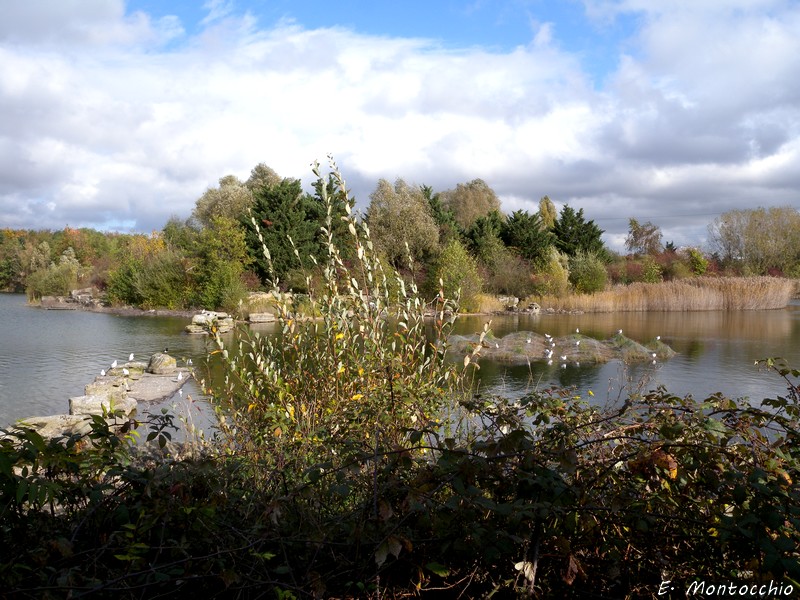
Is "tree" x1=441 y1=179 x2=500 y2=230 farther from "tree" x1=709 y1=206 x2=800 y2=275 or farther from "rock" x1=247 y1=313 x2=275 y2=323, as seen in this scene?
"rock" x1=247 y1=313 x2=275 y2=323

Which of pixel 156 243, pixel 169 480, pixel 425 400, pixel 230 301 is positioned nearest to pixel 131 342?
pixel 230 301

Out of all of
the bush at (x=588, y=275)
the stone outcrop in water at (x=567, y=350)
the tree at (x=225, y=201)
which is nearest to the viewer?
the stone outcrop in water at (x=567, y=350)

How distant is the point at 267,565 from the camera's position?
2.05 m

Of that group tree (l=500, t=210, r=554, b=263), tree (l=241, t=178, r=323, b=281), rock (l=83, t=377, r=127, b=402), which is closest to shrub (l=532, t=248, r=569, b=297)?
tree (l=500, t=210, r=554, b=263)

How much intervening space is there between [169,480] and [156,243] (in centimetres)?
3570

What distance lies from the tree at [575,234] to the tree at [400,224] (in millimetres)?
6564

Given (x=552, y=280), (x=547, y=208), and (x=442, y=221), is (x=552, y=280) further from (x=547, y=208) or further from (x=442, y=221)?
(x=547, y=208)

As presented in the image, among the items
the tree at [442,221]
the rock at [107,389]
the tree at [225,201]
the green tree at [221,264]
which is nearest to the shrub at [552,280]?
the tree at [442,221]

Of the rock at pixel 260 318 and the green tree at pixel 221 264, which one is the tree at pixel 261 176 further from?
the rock at pixel 260 318

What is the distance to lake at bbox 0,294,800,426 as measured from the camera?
348 inches

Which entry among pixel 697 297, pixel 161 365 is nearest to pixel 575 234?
pixel 697 297

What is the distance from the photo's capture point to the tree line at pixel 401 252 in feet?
79.9

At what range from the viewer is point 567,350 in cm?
1334

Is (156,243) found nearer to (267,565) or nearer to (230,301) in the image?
(230,301)
